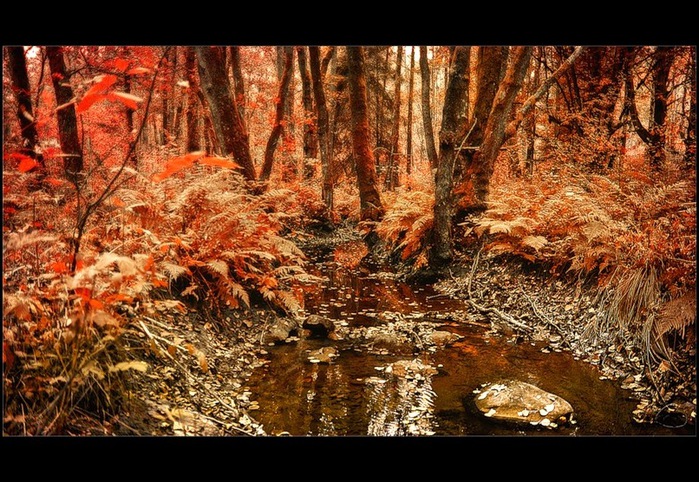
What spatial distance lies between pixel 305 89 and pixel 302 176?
3058 millimetres

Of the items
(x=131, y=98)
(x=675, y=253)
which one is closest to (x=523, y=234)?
(x=675, y=253)

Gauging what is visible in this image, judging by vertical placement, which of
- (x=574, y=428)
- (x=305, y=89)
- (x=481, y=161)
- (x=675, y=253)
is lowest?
(x=574, y=428)

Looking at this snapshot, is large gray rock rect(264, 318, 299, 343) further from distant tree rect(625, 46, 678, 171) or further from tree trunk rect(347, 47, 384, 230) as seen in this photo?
distant tree rect(625, 46, 678, 171)

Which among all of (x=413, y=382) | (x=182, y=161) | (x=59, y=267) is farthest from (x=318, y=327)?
(x=182, y=161)

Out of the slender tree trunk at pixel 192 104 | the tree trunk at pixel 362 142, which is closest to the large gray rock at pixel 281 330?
the tree trunk at pixel 362 142

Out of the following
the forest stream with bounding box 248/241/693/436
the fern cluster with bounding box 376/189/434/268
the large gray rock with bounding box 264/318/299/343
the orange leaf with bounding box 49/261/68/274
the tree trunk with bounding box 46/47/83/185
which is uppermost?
the tree trunk with bounding box 46/47/83/185

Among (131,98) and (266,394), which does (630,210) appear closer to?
(266,394)

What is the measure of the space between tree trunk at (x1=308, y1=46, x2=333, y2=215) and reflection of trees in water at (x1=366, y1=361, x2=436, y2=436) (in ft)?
31.0

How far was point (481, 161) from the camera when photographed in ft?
26.7

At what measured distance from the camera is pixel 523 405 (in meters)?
3.41

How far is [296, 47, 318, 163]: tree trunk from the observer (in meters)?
13.6

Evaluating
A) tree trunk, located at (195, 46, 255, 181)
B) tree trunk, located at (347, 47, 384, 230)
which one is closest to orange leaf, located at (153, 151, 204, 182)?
tree trunk, located at (195, 46, 255, 181)

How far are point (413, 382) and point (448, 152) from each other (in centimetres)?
459

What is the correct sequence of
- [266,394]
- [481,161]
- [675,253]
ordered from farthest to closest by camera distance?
[481,161] < [675,253] < [266,394]
